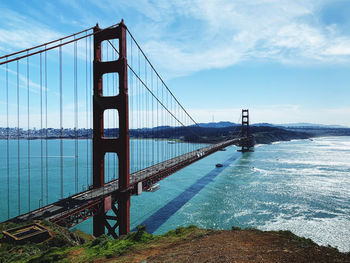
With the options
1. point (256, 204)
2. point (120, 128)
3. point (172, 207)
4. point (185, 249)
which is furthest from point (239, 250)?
point (256, 204)

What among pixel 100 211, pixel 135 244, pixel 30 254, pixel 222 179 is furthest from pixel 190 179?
pixel 30 254

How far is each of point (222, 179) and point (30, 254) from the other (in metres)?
39.9

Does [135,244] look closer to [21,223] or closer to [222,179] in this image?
[21,223]

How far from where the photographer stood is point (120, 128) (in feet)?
60.3

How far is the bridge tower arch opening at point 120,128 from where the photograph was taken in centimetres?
1836

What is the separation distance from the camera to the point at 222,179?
4622cm

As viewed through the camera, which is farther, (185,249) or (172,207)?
(172,207)

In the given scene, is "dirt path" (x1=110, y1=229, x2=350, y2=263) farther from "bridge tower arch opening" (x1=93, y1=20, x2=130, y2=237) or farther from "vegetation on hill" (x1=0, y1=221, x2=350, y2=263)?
"bridge tower arch opening" (x1=93, y1=20, x2=130, y2=237)

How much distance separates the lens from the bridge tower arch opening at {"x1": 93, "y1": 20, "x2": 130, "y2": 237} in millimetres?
18359

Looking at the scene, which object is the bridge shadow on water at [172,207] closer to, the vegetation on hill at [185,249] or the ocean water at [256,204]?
the ocean water at [256,204]

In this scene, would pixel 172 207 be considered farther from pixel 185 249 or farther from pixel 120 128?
pixel 185 249

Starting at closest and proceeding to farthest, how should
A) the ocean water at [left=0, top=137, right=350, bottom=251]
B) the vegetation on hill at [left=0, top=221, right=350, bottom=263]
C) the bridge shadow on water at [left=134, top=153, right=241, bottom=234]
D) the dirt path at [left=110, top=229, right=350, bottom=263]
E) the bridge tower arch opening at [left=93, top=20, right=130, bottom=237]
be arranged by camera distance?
1. the dirt path at [left=110, top=229, right=350, bottom=263]
2. the vegetation on hill at [left=0, top=221, right=350, bottom=263]
3. the bridge tower arch opening at [left=93, top=20, right=130, bottom=237]
4. the ocean water at [left=0, top=137, right=350, bottom=251]
5. the bridge shadow on water at [left=134, top=153, right=241, bottom=234]

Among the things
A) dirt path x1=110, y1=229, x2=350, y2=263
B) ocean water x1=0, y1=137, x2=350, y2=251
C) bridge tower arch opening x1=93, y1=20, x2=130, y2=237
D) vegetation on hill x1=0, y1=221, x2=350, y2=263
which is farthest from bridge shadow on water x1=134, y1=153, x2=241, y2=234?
dirt path x1=110, y1=229, x2=350, y2=263

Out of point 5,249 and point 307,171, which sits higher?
point 5,249
